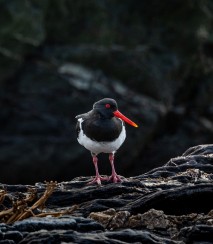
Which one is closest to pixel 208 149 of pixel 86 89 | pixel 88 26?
pixel 86 89

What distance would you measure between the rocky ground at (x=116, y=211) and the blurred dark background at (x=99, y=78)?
10.5 meters

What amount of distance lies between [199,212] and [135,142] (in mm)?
12481

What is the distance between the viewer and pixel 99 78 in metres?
19.4

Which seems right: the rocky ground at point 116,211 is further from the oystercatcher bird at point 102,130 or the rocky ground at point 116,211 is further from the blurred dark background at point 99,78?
the blurred dark background at point 99,78

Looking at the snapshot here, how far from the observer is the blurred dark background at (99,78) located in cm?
1908

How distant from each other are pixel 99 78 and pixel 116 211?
12.3 meters

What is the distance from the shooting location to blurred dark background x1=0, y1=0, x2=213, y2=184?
19078 millimetres

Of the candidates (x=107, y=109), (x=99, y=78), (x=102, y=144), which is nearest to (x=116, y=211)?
(x=102, y=144)

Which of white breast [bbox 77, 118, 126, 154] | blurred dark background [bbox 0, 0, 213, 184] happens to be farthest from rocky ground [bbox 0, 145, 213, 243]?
blurred dark background [bbox 0, 0, 213, 184]

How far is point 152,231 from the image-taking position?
6797 mm

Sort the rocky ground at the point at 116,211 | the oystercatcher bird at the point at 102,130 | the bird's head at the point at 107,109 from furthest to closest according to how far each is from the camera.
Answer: the bird's head at the point at 107,109, the oystercatcher bird at the point at 102,130, the rocky ground at the point at 116,211

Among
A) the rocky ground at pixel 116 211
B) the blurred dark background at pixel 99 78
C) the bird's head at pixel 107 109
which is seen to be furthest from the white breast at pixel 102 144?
the blurred dark background at pixel 99 78

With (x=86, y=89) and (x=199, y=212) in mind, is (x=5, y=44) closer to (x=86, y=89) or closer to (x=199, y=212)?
(x=86, y=89)

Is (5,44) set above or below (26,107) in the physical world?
above
